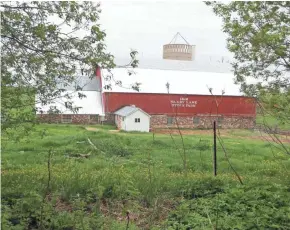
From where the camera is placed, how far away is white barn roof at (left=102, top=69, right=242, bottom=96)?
31.8 metres

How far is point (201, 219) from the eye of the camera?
447cm

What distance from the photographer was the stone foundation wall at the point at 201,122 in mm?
31109

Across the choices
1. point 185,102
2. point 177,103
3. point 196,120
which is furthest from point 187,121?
point 177,103

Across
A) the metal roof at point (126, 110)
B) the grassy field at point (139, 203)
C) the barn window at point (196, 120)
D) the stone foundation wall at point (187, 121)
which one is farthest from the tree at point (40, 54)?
the barn window at point (196, 120)

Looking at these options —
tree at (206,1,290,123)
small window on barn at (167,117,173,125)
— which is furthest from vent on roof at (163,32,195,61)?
tree at (206,1,290,123)

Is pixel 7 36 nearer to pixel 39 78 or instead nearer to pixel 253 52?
pixel 39 78

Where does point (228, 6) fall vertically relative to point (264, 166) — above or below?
above

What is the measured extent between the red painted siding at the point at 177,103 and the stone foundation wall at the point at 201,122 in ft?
1.38

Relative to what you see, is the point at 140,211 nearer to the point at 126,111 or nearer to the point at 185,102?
the point at 126,111

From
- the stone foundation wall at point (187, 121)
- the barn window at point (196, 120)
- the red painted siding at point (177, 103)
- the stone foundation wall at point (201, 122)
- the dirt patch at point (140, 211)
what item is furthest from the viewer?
the barn window at point (196, 120)

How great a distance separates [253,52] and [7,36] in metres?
4.46

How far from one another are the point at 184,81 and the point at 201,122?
4.04m

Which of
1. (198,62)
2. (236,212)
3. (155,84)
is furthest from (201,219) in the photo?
(198,62)

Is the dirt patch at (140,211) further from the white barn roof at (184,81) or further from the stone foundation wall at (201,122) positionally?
the white barn roof at (184,81)
